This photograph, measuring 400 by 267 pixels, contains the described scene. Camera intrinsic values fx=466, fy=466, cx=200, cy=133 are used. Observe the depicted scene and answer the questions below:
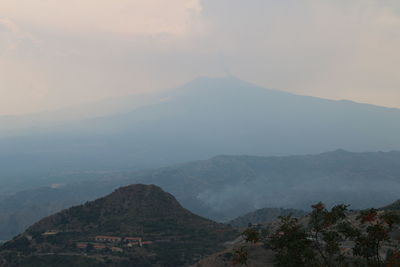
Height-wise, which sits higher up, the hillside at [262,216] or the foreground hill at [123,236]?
the foreground hill at [123,236]

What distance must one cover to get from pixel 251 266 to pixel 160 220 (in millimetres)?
52301

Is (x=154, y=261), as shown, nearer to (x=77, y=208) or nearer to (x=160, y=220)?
(x=160, y=220)

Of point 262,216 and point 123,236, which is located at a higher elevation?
point 123,236

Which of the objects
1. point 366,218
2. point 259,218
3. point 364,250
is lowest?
point 259,218

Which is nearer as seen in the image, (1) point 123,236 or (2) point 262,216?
(1) point 123,236

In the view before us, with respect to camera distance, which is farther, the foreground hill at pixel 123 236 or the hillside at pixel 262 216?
the hillside at pixel 262 216

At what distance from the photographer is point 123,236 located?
105875mm

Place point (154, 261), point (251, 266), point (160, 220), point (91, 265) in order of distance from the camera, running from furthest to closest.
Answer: point (160, 220) → point (154, 261) → point (91, 265) → point (251, 266)

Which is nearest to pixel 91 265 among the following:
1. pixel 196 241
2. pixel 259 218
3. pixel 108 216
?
pixel 196 241

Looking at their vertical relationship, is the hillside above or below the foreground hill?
below

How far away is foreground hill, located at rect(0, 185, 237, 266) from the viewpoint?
90.4 m

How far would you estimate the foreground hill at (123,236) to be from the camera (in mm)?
90375

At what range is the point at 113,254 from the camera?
91688 millimetres

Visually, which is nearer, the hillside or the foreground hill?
the foreground hill
